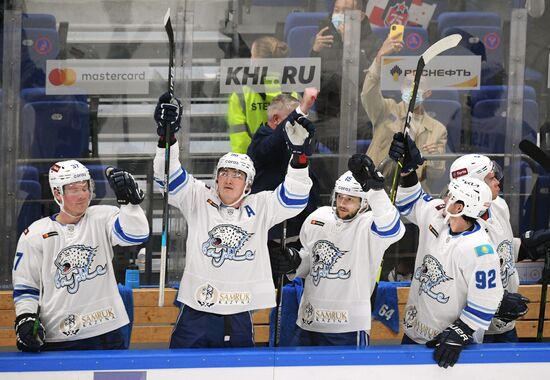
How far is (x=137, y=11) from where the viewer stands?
6082 mm

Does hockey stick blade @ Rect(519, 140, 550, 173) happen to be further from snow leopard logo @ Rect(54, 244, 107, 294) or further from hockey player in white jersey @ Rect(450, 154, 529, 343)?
snow leopard logo @ Rect(54, 244, 107, 294)

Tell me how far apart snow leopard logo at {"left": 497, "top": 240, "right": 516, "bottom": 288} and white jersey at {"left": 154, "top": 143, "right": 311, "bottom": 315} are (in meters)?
1.01

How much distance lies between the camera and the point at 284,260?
4.75 m

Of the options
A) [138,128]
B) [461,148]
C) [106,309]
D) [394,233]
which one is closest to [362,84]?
[461,148]

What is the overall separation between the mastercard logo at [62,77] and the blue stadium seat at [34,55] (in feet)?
0.14

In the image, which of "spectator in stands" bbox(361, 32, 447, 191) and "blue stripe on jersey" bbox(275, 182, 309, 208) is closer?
"blue stripe on jersey" bbox(275, 182, 309, 208)

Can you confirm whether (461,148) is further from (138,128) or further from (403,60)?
(138,128)

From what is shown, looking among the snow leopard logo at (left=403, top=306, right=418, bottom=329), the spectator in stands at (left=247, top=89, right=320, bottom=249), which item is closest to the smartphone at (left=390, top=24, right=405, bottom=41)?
the spectator in stands at (left=247, top=89, right=320, bottom=249)

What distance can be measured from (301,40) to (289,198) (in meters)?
1.71

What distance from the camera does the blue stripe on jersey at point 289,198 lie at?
456 cm

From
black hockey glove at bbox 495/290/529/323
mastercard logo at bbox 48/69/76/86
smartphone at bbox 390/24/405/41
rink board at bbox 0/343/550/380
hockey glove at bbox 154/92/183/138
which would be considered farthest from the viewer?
smartphone at bbox 390/24/405/41

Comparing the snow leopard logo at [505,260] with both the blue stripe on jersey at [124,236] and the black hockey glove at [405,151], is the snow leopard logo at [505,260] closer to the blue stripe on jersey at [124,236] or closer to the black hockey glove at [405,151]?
the black hockey glove at [405,151]

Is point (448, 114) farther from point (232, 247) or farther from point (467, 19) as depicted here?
point (232, 247)

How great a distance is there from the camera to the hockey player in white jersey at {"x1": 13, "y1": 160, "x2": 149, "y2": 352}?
4.48m
